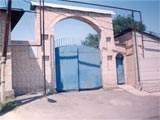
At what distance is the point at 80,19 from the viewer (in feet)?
46.5

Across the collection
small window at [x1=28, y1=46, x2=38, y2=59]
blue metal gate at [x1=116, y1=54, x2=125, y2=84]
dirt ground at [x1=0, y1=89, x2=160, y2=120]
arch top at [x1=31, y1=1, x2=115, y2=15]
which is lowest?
dirt ground at [x1=0, y1=89, x2=160, y2=120]

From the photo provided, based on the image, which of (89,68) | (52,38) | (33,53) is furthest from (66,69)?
(33,53)

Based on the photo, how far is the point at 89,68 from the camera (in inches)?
550

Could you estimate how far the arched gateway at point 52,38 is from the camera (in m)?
12.6

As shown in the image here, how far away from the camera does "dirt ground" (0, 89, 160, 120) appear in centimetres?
808

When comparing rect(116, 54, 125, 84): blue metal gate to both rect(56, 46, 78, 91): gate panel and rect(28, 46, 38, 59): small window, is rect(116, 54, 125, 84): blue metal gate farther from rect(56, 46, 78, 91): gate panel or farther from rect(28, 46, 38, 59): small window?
rect(28, 46, 38, 59): small window

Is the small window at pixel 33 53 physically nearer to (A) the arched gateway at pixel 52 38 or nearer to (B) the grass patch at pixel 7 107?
(A) the arched gateway at pixel 52 38

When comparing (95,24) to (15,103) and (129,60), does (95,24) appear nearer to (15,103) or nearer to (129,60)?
(129,60)

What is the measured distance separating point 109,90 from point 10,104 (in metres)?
6.11

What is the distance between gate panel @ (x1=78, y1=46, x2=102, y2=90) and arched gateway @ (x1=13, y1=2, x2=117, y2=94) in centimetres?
30

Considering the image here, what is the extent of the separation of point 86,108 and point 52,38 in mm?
5118

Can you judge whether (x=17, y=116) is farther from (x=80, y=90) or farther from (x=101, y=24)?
(x=101, y=24)

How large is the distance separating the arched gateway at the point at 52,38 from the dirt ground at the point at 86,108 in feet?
5.01

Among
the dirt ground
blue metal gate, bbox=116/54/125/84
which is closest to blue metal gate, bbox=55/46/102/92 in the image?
blue metal gate, bbox=116/54/125/84
